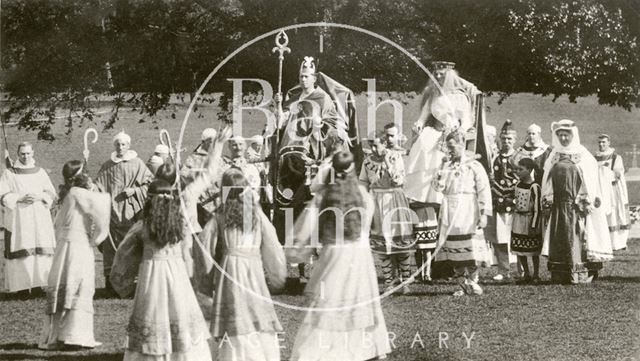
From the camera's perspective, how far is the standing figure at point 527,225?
1123 cm

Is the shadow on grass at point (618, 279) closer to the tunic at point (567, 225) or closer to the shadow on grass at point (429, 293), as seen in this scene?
the tunic at point (567, 225)

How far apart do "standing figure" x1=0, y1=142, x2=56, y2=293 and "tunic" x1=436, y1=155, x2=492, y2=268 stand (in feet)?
14.8

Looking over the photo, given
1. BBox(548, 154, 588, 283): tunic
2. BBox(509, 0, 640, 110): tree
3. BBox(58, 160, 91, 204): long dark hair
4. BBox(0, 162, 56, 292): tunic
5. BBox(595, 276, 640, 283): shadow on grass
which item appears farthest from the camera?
BBox(509, 0, 640, 110): tree

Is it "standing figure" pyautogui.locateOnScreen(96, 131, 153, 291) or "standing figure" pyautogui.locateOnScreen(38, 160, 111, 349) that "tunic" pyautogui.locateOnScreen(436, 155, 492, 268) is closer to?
"standing figure" pyautogui.locateOnScreen(96, 131, 153, 291)

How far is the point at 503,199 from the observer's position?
11.6 m

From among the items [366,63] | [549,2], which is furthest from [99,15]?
[549,2]

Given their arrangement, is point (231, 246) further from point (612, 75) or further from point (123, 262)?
point (612, 75)

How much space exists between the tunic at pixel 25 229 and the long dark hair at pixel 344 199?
472 cm

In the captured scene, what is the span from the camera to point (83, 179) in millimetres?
8398

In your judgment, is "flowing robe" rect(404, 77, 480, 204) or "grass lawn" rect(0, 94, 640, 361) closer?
"grass lawn" rect(0, 94, 640, 361)

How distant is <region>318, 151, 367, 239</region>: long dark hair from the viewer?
7.52 meters

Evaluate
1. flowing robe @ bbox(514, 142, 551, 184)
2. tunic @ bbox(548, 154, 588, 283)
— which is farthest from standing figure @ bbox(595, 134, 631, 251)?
tunic @ bbox(548, 154, 588, 283)

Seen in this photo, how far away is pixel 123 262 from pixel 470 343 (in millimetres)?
2890

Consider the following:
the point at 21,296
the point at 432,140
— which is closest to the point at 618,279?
the point at 432,140
